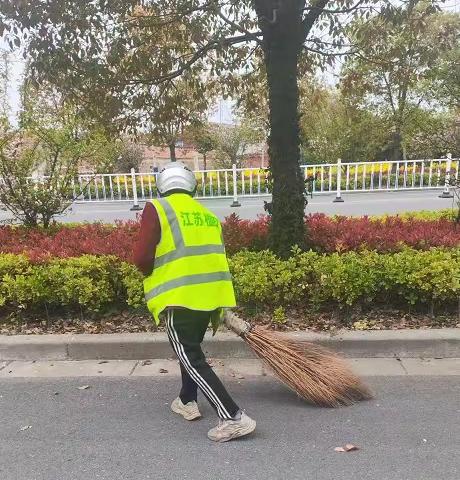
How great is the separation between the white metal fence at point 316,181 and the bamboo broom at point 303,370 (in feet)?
39.1

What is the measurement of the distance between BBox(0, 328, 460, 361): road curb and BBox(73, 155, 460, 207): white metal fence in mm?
11161

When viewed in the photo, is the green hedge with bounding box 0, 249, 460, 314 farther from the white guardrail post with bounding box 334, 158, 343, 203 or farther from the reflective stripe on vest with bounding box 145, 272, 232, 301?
the white guardrail post with bounding box 334, 158, 343, 203

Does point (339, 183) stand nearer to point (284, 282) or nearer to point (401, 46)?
point (401, 46)

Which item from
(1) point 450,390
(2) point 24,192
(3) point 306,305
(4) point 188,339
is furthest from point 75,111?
(1) point 450,390

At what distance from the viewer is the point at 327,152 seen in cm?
2258

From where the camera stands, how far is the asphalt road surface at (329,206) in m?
12.4

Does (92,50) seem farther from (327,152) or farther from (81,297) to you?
(327,152)

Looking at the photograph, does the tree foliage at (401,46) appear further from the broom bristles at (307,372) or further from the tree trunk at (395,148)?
the tree trunk at (395,148)

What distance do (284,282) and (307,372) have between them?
3.49 ft

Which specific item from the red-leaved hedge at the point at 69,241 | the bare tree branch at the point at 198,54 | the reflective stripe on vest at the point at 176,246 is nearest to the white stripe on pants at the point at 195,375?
the reflective stripe on vest at the point at 176,246

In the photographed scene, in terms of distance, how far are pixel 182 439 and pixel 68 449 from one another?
0.62 meters

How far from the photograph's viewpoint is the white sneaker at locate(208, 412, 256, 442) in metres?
2.68

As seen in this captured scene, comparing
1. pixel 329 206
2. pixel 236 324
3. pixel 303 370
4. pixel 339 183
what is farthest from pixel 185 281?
pixel 339 183

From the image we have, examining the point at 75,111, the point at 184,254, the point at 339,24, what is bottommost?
the point at 184,254
